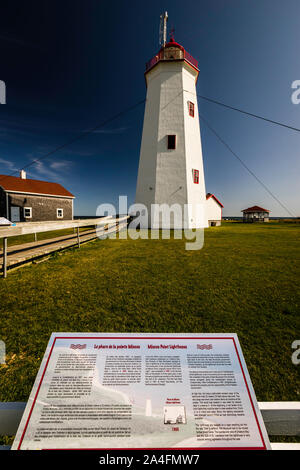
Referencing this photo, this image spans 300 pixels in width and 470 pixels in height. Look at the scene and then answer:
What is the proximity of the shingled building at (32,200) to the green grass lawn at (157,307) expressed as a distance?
1937cm

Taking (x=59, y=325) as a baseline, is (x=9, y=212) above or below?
above

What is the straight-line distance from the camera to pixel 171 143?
559 inches

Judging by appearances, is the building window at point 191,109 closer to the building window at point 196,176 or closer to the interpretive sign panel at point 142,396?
the building window at point 196,176

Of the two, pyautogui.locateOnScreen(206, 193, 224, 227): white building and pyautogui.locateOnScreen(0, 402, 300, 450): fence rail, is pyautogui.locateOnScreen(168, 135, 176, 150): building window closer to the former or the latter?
pyautogui.locateOnScreen(206, 193, 224, 227): white building

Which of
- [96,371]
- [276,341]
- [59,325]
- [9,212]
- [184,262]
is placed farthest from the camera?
[9,212]

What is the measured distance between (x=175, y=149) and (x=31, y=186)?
18813 mm

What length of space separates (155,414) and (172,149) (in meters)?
15.5

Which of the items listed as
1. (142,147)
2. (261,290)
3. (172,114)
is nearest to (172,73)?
(172,114)

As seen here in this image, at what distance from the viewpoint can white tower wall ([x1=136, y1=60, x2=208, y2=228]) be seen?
14.3m

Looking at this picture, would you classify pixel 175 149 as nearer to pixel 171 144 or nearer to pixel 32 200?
pixel 171 144

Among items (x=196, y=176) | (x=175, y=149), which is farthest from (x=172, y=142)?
(x=196, y=176)

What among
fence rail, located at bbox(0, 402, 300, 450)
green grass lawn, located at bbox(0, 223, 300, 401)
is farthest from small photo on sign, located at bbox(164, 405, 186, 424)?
green grass lawn, located at bbox(0, 223, 300, 401)

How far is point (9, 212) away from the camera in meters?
19.5
